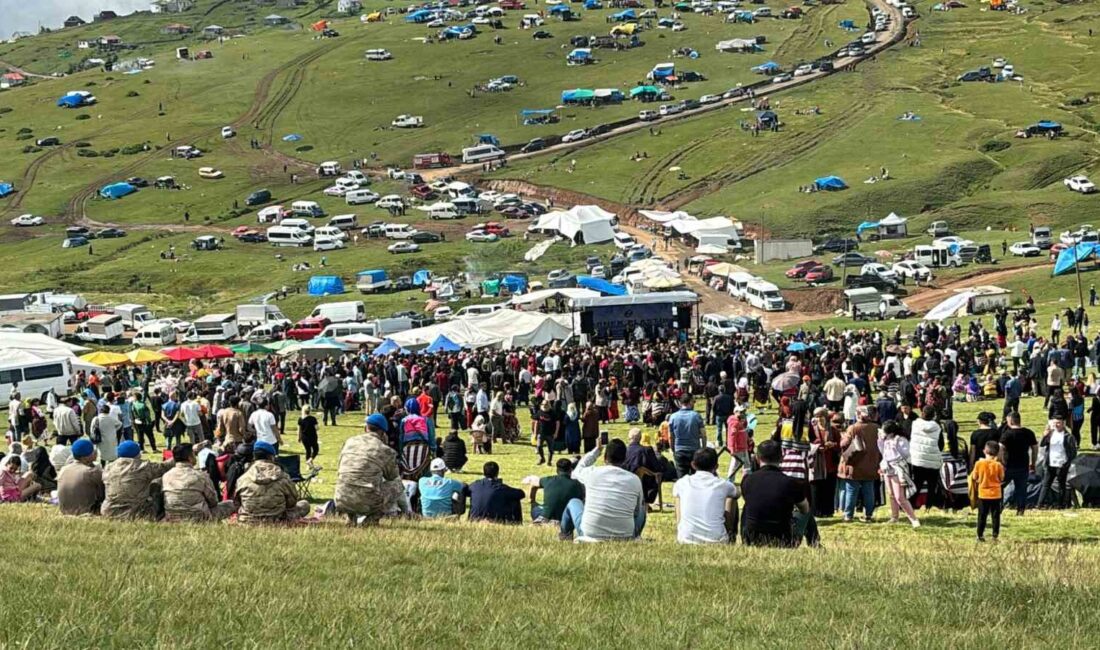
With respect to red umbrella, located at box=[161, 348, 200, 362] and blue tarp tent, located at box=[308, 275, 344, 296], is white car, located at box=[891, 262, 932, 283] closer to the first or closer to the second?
blue tarp tent, located at box=[308, 275, 344, 296]

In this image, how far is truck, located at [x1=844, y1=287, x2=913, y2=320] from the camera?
2393 inches

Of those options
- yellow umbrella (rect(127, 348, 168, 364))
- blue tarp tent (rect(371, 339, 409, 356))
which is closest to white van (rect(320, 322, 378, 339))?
yellow umbrella (rect(127, 348, 168, 364))

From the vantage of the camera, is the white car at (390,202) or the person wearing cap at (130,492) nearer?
the person wearing cap at (130,492)

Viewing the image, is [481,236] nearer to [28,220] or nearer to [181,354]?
[181,354]

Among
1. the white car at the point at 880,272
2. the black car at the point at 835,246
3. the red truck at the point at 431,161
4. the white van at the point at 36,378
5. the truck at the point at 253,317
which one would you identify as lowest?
the white van at the point at 36,378

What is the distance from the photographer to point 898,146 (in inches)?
4235

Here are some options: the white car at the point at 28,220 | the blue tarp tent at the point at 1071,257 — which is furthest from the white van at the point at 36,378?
the white car at the point at 28,220

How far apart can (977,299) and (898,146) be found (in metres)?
56.0

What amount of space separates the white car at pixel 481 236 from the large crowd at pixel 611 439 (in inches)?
1765

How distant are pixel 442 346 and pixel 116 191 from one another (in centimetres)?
8634

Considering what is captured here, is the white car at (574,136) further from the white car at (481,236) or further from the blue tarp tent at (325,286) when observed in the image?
the blue tarp tent at (325,286)

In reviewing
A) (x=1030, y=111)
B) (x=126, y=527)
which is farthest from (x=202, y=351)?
(x=1030, y=111)

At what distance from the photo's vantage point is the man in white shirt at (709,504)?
1354cm

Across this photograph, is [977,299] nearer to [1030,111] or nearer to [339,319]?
[339,319]
